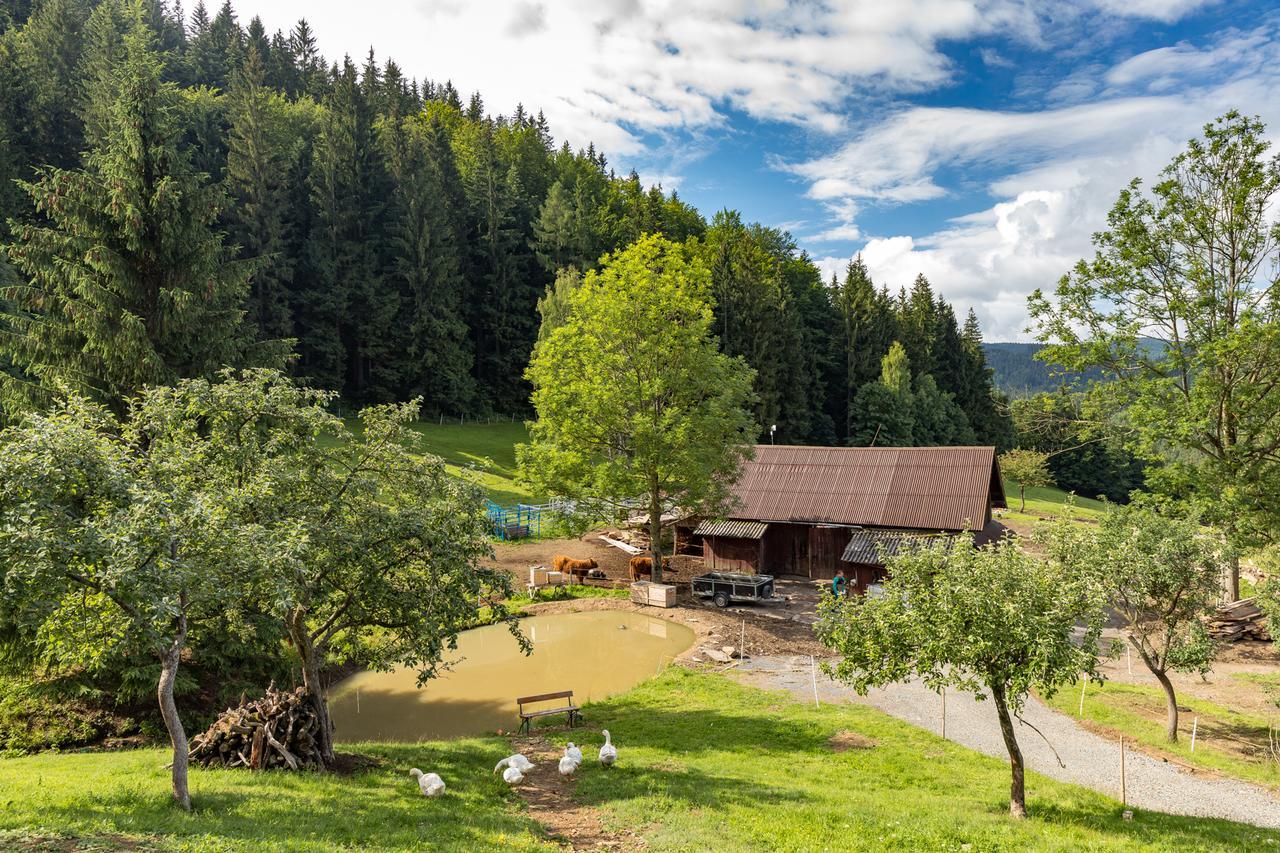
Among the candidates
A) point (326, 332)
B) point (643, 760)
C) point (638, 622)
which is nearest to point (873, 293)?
point (326, 332)

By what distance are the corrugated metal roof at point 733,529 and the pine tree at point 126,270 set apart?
68.6 ft

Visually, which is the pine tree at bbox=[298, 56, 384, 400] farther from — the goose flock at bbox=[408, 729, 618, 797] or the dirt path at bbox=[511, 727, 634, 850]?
the goose flock at bbox=[408, 729, 618, 797]

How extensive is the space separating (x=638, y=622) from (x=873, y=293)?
236 feet

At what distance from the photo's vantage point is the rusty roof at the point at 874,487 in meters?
29.3

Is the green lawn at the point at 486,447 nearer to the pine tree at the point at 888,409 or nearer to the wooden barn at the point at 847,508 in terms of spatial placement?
the wooden barn at the point at 847,508

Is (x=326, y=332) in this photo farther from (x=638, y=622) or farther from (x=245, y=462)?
(x=245, y=462)

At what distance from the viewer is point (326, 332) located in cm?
5691

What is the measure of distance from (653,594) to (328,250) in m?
47.5

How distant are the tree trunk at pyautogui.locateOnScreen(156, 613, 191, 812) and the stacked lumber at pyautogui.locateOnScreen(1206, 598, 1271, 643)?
29704 mm

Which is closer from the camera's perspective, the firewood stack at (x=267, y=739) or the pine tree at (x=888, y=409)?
the firewood stack at (x=267, y=739)

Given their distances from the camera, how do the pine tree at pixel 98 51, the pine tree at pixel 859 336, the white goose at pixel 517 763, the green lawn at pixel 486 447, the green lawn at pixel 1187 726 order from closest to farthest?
the white goose at pixel 517 763 → the green lawn at pixel 1187 726 → the pine tree at pixel 98 51 → the green lawn at pixel 486 447 → the pine tree at pixel 859 336

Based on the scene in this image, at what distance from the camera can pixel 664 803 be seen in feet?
38.3

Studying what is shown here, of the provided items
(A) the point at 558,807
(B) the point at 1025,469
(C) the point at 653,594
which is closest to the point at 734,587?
(C) the point at 653,594

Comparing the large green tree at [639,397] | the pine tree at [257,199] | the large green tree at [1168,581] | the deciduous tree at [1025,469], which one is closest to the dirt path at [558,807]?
the large green tree at [1168,581]
